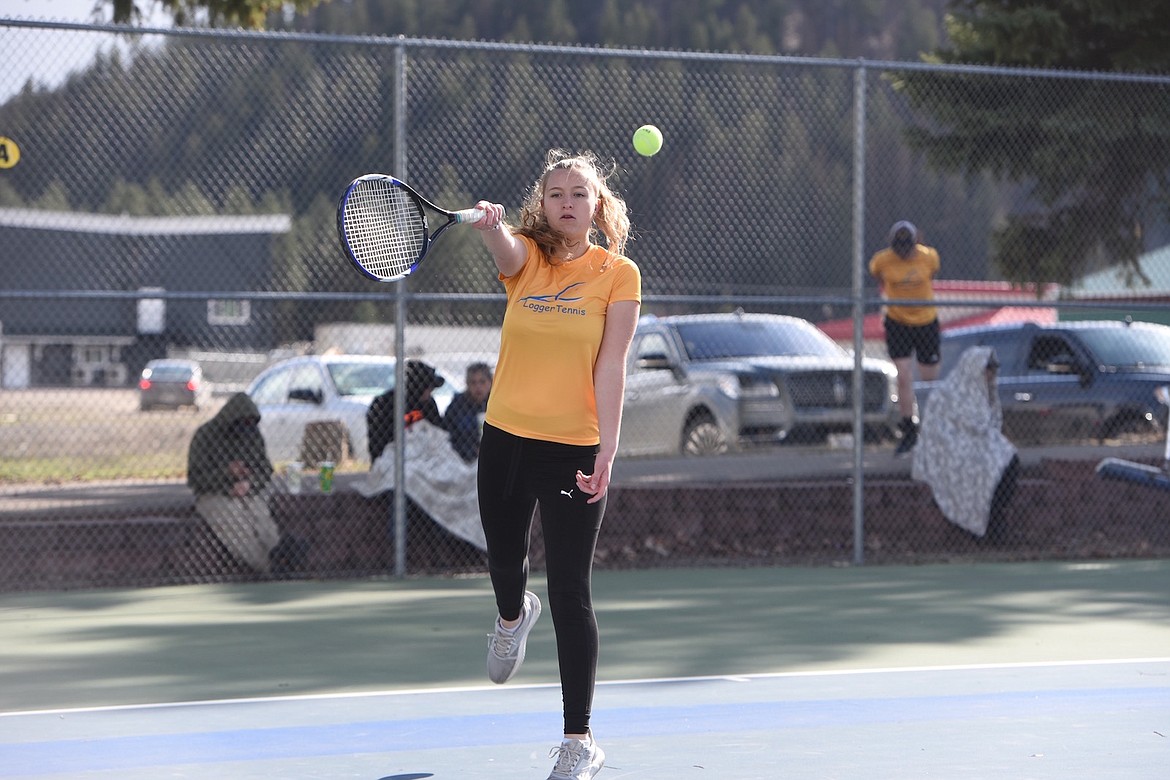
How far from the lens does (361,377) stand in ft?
39.9

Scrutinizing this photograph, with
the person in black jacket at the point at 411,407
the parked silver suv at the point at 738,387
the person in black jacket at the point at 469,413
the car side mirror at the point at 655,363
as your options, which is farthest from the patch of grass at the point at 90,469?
the car side mirror at the point at 655,363

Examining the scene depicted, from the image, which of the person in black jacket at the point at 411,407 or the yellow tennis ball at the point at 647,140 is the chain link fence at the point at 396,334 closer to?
the person in black jacket at the point at 411,407

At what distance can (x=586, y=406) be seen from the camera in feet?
15.2

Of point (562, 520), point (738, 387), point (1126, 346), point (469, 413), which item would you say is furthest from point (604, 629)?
point (1126, 346)

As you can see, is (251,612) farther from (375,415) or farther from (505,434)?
(505,434)

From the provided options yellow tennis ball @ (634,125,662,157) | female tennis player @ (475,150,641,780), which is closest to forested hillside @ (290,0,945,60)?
yellow tennis ball @ (634,125,662,157)

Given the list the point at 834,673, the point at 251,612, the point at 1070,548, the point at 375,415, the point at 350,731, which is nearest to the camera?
the point at 350,731

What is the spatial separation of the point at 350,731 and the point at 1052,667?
118 inches

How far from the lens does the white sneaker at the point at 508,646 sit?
196 inches

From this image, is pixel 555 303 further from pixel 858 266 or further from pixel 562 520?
pixel 858 266

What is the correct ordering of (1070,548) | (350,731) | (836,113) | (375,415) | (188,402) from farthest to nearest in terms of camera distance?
(836,113)
(188,402)
(1070,548)
(375,415)
(350,731)

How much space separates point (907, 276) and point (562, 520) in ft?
24.7

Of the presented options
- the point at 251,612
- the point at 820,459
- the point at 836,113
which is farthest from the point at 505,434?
the point at 836,113

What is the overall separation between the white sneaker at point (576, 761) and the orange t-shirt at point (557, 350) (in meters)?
0.86
